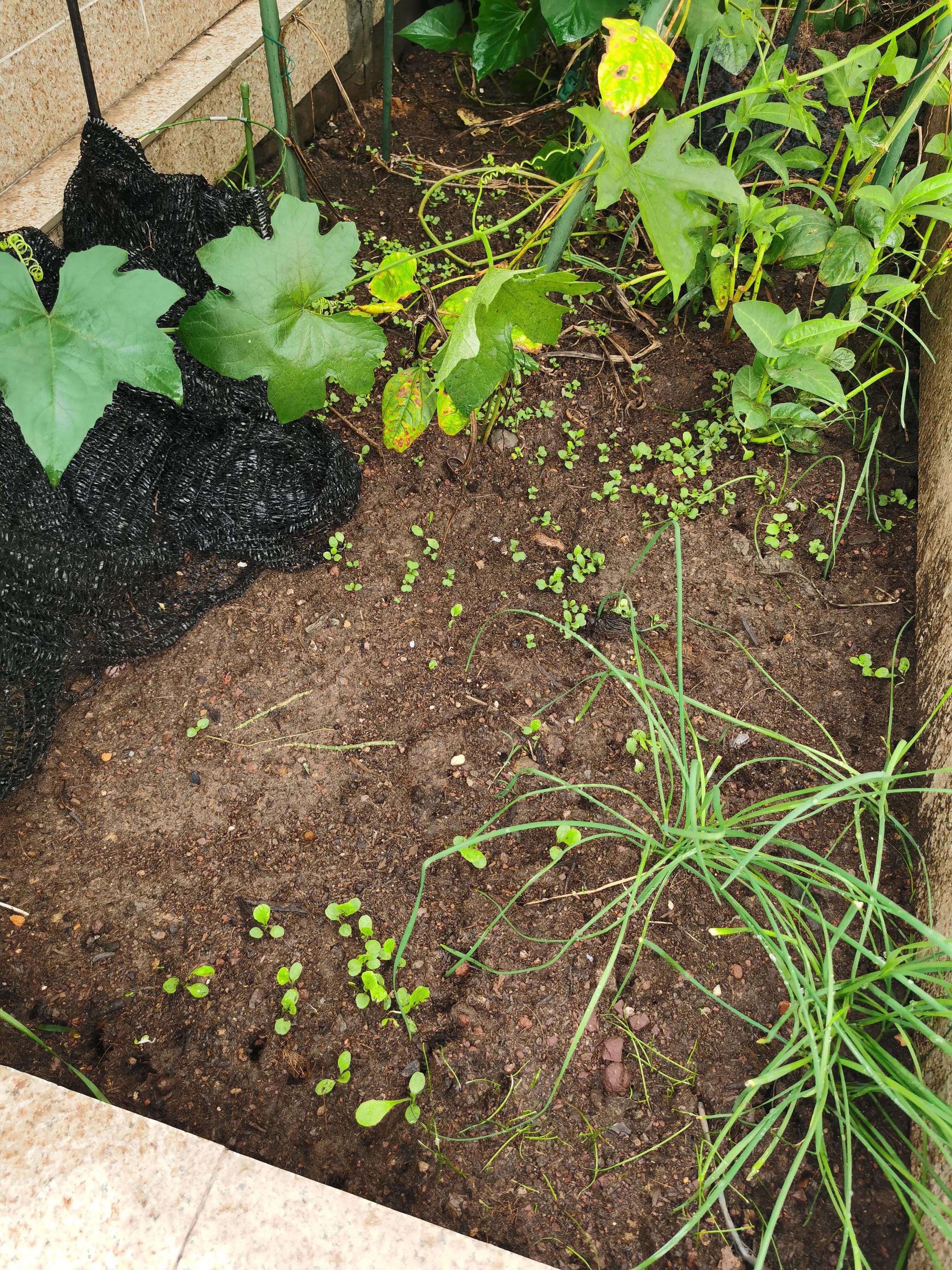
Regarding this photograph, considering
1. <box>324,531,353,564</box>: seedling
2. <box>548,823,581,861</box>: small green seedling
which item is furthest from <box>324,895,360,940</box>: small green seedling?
<box>324,531,353,564</box>: seedling

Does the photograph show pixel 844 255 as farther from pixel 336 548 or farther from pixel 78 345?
pixel 78 345

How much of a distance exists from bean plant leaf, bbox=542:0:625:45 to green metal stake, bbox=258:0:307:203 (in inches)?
23.3

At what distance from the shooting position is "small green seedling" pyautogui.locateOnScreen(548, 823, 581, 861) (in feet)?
4.29

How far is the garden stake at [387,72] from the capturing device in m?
1.92

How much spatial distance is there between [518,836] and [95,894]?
653 mm

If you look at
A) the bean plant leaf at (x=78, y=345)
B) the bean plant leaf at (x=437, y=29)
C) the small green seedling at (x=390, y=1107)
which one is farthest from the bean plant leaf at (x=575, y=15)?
the small green seedling at (x=390, y=1107)

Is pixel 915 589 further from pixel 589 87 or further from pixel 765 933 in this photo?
pixel 589 87

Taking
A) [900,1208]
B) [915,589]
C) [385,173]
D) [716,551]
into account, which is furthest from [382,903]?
[385,173]

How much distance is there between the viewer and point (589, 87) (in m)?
2.18

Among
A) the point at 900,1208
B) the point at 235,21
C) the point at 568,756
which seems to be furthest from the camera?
the point at 235,21

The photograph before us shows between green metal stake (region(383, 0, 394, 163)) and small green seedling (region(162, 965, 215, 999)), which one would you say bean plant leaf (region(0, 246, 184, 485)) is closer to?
small green seedling (region(162, 965, 215, 999))

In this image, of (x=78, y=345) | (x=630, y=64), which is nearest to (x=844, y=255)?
(x=630, y=64)

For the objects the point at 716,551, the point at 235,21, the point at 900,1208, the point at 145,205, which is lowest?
the point at 900,1208

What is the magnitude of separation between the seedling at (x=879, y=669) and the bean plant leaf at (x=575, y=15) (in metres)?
1.40
